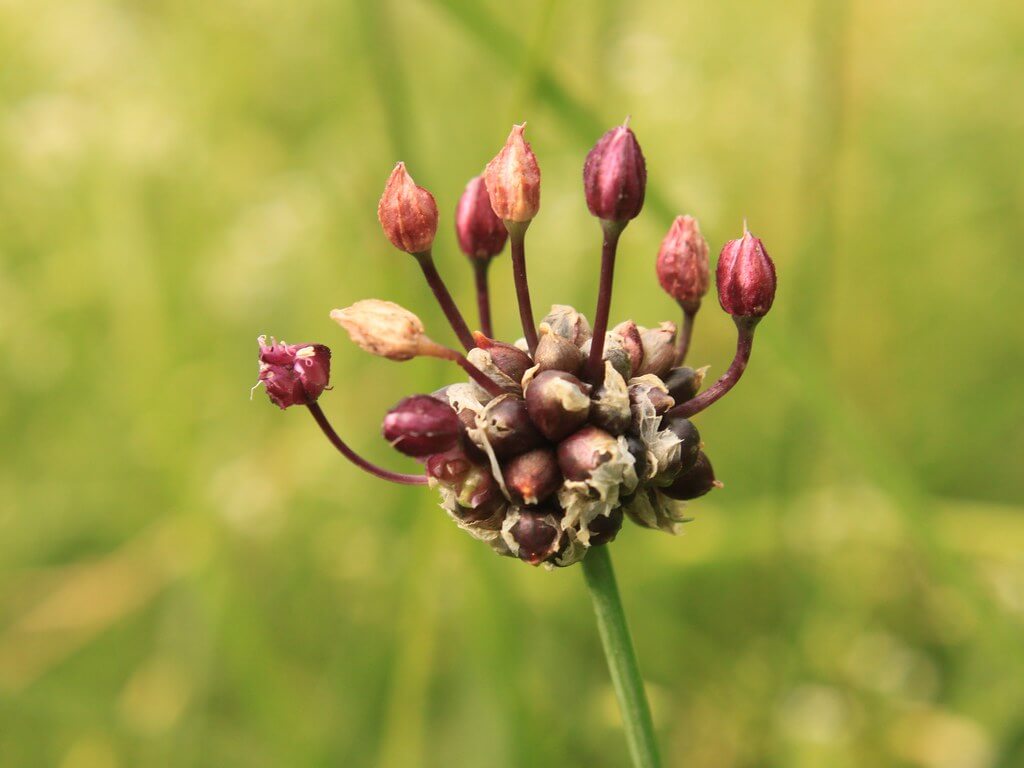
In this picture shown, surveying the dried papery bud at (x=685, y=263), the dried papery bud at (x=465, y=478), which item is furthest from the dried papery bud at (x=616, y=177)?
the dried papery bud at (x=465, y=478)

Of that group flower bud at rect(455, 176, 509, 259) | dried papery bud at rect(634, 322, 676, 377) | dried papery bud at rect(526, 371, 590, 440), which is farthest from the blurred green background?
dried papery bud at rect(526, 371, 590, 440)

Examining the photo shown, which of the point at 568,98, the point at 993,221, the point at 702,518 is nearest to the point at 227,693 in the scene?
the point at 702,518

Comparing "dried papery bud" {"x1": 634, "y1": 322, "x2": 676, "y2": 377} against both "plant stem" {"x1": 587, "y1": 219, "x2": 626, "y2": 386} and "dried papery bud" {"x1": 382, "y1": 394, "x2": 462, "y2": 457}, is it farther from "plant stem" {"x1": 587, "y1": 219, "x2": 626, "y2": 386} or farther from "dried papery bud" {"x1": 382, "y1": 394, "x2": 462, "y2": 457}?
"dried papery bud" {"x1": 382, "y1": 394, "x2": 462, "y2": 457}

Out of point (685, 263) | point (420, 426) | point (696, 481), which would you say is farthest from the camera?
point (685, 263)

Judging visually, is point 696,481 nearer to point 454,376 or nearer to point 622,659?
point 622,659

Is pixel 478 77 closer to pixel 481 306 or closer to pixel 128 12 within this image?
pixel 128 12

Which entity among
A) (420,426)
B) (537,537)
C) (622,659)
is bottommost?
(622,659)

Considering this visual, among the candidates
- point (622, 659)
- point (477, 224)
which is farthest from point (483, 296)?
point (622, 659)
